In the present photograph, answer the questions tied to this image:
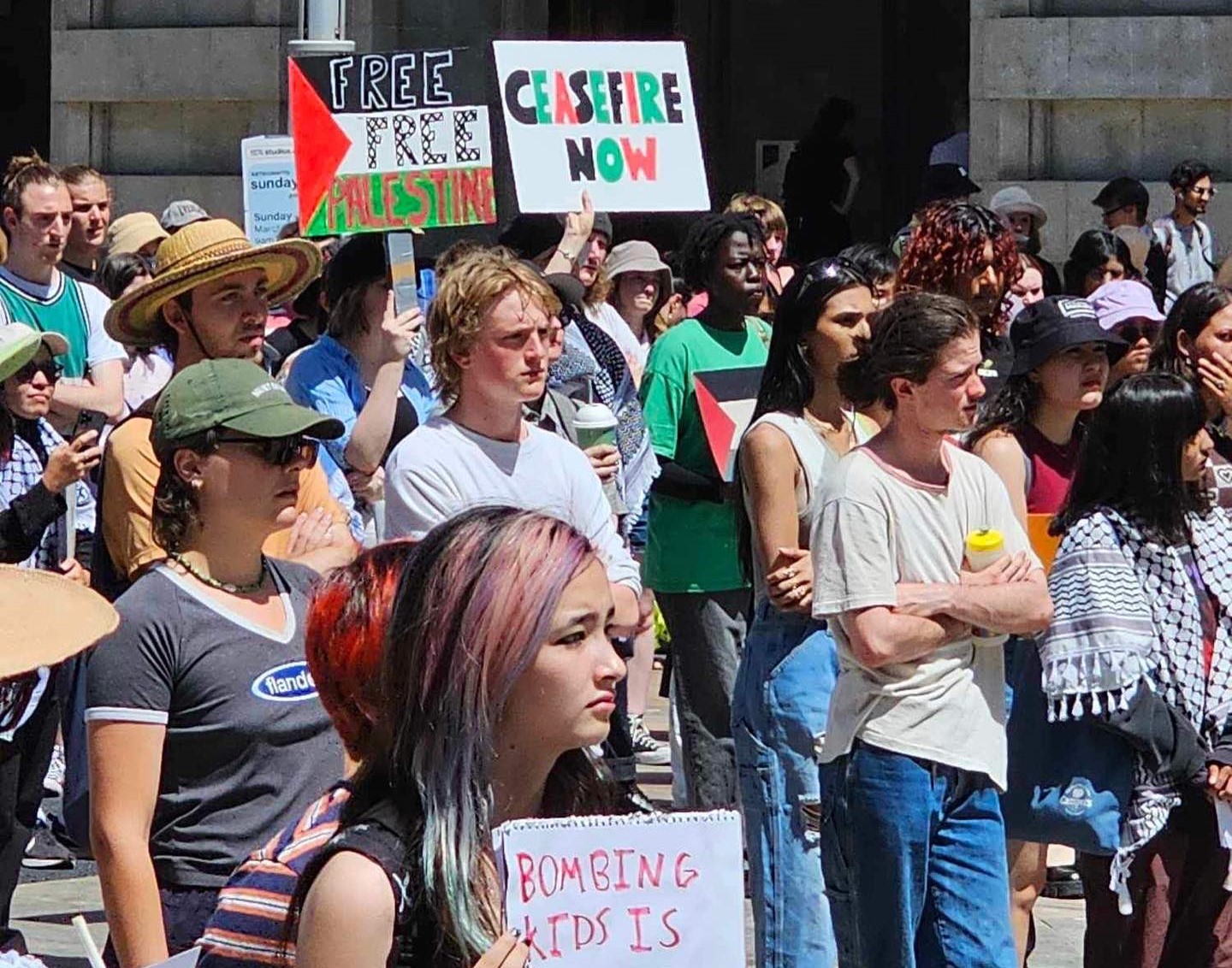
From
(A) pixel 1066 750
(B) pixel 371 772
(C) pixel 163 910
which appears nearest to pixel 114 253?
(A) pixel 1066 750

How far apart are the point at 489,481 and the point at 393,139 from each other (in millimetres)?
3603

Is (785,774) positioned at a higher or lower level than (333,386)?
lower

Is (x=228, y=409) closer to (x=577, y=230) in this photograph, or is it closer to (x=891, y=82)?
(x=577, y=230)

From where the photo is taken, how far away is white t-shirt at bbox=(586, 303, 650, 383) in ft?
34.0

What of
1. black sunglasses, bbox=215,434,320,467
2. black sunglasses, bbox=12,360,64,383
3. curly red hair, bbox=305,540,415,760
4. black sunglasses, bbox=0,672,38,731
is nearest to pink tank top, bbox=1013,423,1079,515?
black sunglasses, bbox=0,672,38,731

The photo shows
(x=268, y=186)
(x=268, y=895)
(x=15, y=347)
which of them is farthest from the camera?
(x=268, y=186)

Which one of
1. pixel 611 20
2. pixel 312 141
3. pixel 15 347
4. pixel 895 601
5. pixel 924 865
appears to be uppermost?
pixel 611 20

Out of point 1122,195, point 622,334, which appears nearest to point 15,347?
point 622,334

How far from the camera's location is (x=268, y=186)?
1181 cm

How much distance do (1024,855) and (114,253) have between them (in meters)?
5.66

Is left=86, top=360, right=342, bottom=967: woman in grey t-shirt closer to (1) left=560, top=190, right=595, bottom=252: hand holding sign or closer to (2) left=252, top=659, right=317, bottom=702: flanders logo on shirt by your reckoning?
(2) left=252, top=659, right=317, bottom=702: flanders logo on shirt

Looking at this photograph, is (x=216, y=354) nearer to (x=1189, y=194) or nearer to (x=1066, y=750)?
(x=1066, y=750)

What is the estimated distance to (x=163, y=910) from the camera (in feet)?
13.2

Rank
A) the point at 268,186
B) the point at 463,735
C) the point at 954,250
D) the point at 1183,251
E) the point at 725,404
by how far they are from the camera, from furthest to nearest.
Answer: the point at 1183,251 < the point at 268,186 < the point at 725,404 < the point at 954,250 < the point at 463,735
